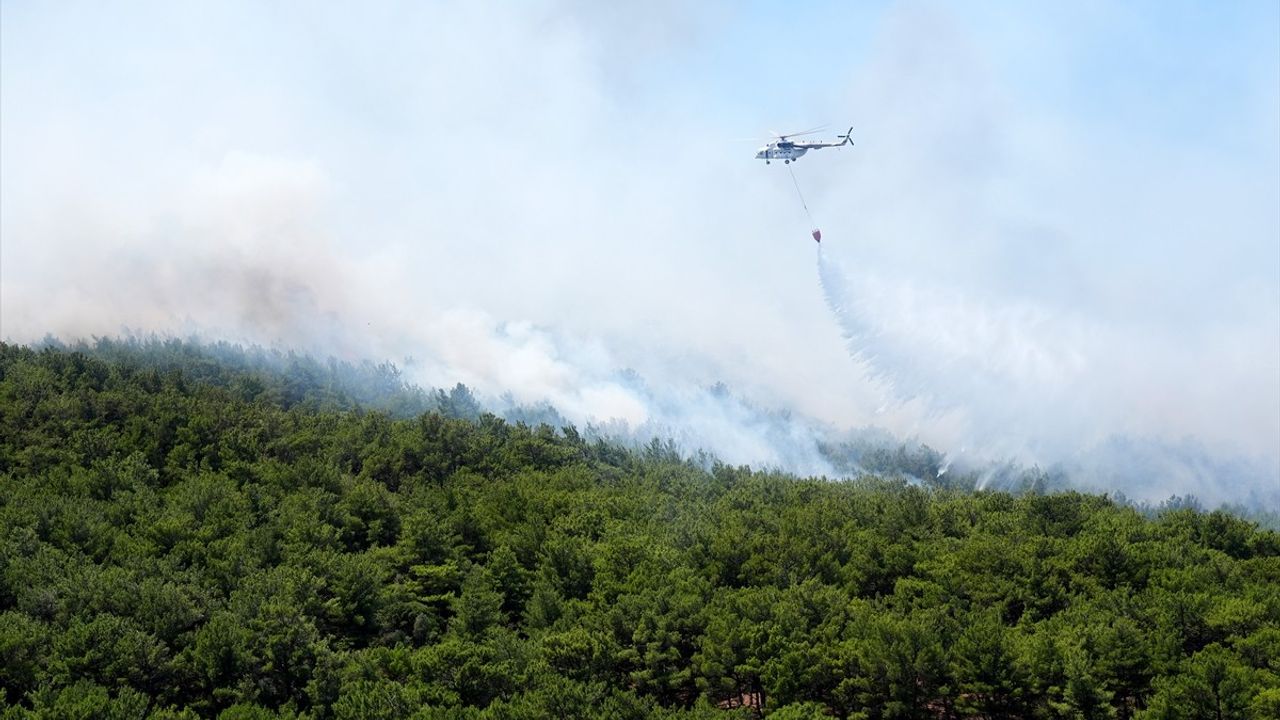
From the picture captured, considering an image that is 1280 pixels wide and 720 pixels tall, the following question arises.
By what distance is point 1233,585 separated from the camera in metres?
84.9

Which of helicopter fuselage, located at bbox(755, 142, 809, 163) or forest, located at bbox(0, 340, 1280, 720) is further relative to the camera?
helicopter fuselage, located at bbox(755, 142, 809, 163)

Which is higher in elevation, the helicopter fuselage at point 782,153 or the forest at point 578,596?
the helicopter fuselage at point 782,153

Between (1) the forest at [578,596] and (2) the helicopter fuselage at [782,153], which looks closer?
(1) the forest at [578,596]

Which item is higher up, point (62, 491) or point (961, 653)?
point (62, 491)

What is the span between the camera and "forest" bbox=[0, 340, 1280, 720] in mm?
67375

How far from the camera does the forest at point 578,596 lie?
221 ft

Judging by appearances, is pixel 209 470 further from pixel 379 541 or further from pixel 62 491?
pixel 379 541

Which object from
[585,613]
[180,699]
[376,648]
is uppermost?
[585,613]

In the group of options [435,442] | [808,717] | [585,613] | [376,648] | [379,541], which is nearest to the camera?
[808,717]

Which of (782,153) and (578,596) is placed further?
(782,153)

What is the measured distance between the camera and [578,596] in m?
91.2

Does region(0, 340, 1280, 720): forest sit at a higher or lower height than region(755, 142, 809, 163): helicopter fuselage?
lower

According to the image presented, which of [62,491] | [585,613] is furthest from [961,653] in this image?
[62,491]

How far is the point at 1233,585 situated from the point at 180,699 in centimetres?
6880
